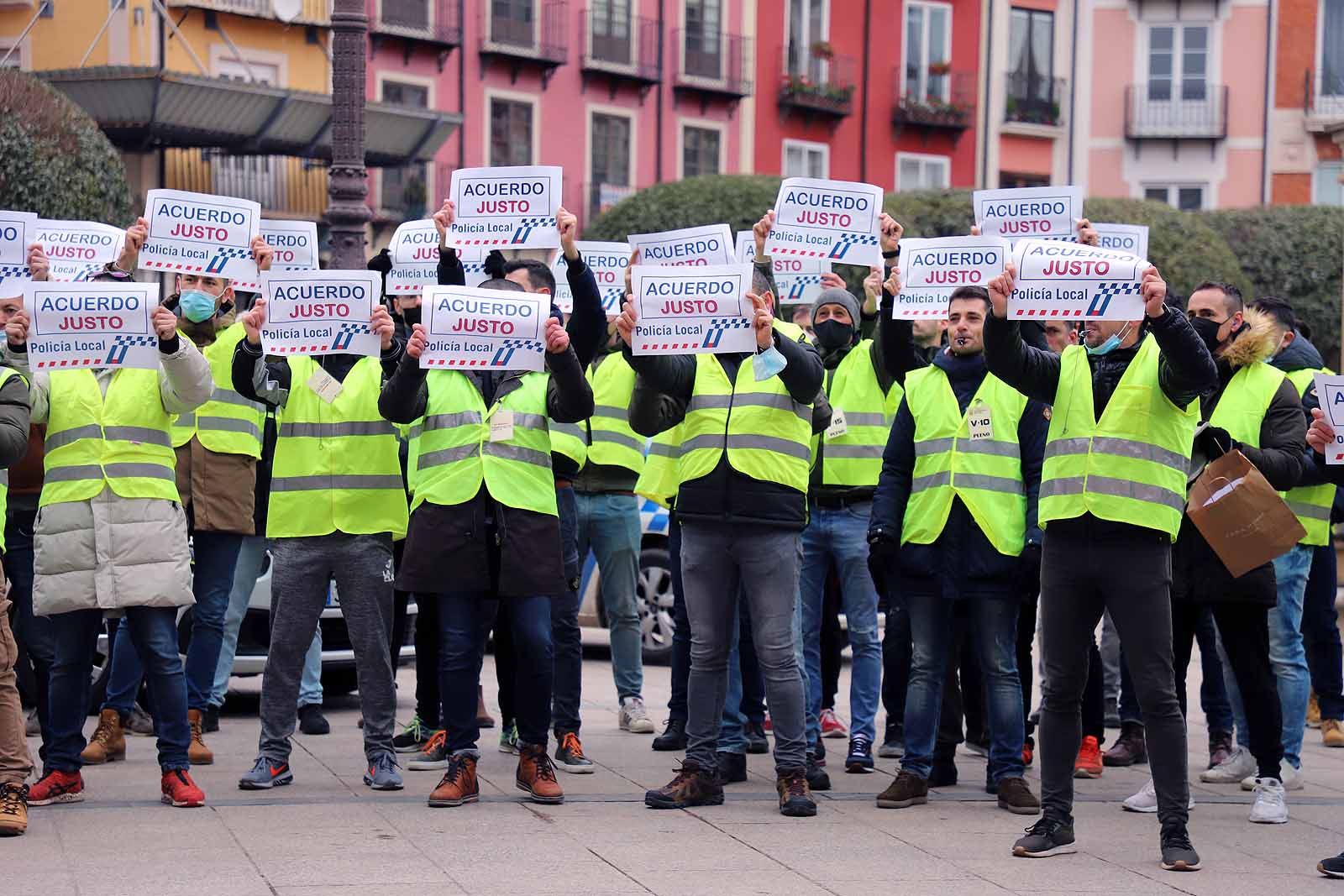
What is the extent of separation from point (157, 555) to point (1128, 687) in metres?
4.76

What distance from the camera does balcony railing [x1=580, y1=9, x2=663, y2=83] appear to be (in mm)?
38219

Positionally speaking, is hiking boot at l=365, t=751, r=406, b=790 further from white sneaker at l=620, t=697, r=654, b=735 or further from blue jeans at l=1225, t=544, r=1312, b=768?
blue jeans at l=1225, t=544, r=1312, b=768

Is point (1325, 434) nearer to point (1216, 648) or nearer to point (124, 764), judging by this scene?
point (1216, 648)

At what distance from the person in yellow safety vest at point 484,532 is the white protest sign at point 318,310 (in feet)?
1.33

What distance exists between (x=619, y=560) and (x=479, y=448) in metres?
2.34

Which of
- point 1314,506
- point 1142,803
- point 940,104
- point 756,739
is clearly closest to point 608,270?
point 756,739

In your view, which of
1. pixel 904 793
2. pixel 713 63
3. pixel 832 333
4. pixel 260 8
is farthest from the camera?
pixel 713 63

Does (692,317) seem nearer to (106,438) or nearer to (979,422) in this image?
(979,422)

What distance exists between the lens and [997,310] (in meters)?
7.34

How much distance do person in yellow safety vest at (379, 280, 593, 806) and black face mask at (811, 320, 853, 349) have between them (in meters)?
1.80

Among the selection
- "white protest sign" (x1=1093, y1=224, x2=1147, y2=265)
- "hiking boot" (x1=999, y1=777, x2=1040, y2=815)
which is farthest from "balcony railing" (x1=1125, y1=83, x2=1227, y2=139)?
"hiking boot" (x1=999, y1=777, x2=1040, y2=815)

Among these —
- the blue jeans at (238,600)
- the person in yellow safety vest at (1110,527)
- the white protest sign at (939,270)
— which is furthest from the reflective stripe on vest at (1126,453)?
the blue jeans at (238,600)

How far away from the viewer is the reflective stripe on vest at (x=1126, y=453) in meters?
7.27

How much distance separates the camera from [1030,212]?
9961mm
